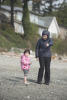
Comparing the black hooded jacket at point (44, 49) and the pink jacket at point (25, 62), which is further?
the pink jacket at point (25, 62)

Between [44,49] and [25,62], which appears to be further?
[25,62]

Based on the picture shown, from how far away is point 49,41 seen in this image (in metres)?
9.93

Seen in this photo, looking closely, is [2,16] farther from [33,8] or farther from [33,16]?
[33,8]

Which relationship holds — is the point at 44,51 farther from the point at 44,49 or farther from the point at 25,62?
the point at 25,62

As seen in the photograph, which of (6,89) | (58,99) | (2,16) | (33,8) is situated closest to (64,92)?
(58,99)

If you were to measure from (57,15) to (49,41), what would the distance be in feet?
259

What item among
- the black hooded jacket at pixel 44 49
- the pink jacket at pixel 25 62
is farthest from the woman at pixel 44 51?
the pink jacket at pixel 25 62

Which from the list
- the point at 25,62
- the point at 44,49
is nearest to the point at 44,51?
the point at 44,49

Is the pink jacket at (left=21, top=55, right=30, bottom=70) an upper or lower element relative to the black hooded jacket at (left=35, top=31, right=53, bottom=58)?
lower

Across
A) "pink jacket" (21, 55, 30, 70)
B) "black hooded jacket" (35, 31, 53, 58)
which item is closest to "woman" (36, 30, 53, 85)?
"black hooded jacket" (35, 31, 53, 58)

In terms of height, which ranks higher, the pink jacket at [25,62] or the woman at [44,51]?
the woman at [44,51]

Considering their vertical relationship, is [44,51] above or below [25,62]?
above

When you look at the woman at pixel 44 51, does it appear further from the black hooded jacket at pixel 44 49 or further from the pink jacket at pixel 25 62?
the pink jacket at pixel 25 62

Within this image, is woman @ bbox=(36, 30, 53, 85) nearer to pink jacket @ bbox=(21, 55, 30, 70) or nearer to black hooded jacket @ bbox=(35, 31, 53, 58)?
black hooded jacket @ bbox=(35, 31, 53, 58)
